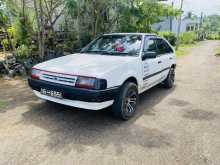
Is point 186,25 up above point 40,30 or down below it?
above

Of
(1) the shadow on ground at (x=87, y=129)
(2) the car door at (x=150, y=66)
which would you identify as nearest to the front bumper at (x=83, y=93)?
(1) the shadow on ground at (x=87, y=129)

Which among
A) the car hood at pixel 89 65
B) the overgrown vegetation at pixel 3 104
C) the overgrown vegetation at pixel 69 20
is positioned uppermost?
the overgrown vegetation at pixel 69 20

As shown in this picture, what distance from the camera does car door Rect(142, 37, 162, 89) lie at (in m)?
4.51

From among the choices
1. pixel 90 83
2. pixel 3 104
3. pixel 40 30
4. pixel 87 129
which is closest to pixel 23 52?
pixel 40 30

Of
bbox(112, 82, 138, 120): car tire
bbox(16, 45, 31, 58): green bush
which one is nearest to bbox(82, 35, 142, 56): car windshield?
bbox(112, 82, 138, 120): car tire

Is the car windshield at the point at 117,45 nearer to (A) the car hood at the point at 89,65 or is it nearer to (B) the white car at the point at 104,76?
(B) the white car at the point at 104,76

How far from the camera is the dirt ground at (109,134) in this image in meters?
2.91

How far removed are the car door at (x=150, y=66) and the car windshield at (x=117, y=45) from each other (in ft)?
0.69

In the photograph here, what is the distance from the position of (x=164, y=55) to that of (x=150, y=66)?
44.7 inches

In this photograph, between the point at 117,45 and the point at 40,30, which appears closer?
the point at 117,45

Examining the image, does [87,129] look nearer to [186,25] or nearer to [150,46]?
[150,46]

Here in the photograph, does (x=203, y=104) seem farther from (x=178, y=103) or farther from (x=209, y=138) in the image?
(x=209, y=138)

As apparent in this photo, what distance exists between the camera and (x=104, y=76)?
3355 mm

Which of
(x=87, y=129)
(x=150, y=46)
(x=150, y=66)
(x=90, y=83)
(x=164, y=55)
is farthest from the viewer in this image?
(x=164, y=55)
